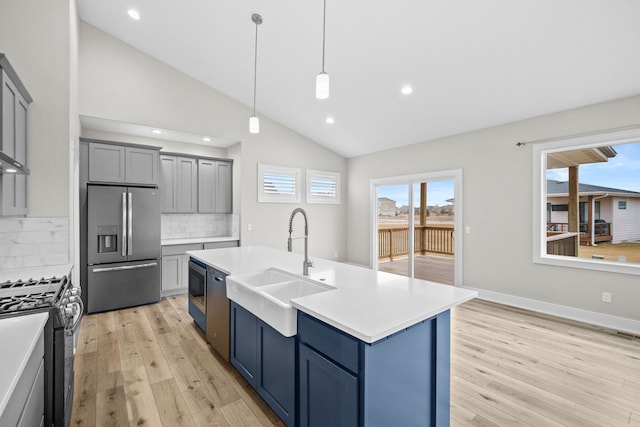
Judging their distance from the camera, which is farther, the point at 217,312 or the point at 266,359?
the point at 217,312

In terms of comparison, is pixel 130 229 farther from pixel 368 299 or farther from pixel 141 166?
pixel 368 299

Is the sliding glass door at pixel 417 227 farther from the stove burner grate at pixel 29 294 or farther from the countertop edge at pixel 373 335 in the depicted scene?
the stove burner grate at pixel 29 294

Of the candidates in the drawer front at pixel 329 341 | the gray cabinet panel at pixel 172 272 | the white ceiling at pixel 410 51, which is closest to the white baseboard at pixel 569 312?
the white ceiling at pixel 410 51

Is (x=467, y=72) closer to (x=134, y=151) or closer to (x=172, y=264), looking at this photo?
(x=134, y=151)

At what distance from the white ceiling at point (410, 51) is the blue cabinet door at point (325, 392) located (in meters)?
3.21

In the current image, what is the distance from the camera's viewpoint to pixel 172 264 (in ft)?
15.1

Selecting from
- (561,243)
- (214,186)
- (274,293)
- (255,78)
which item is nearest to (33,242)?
(274,293)

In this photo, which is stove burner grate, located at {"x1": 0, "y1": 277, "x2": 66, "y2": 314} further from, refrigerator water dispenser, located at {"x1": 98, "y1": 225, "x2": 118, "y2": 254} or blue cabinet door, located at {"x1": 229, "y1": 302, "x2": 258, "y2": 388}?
refrigerator water dispenser, located at {"x1": 98, "y1": 225, "x2": 118, "y2": 254}

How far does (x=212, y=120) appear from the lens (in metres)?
5.03

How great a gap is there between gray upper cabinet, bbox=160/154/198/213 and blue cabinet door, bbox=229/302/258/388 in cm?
314

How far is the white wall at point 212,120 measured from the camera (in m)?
4.04

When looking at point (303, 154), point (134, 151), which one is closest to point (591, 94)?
point (303, 154)

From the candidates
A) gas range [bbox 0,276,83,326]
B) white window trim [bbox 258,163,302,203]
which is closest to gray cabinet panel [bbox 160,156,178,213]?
white window trim [bbox 258,163,302,203]

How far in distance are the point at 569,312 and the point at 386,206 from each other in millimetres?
3272
